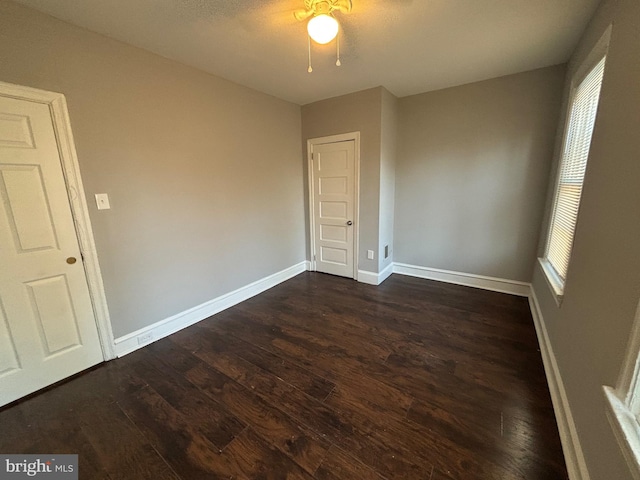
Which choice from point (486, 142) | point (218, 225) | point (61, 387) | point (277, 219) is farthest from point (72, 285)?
point (486, 142)

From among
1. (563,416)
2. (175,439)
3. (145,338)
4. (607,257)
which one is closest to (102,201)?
(145,338)

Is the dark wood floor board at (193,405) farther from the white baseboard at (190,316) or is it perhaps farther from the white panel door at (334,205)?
the white panel door at (334,205)

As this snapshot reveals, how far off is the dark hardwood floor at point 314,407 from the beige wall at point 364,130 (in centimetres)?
125

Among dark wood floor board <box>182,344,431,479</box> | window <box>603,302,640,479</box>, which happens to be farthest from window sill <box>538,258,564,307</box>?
dark wood floor board <box>182,344,431,479</box>

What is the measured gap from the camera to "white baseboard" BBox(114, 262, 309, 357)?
221 cm

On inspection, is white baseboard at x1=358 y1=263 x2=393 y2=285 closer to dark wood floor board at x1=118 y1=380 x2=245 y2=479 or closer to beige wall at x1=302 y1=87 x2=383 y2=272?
beige wall at x1=302 y1=87 x2=383 y2=272

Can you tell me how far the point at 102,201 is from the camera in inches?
77.7

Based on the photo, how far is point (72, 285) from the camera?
1.90 meters

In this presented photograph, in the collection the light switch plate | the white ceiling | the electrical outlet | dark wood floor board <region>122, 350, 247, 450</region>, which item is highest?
the white ceiling

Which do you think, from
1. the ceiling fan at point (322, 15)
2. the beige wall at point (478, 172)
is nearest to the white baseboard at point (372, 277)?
the beige wall at point (478, 172)

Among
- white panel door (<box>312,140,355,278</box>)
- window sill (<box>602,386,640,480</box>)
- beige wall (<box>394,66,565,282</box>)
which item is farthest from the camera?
white panel door (<box>312,140,355,278</box>)

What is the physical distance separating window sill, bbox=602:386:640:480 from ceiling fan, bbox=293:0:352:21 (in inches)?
93.1

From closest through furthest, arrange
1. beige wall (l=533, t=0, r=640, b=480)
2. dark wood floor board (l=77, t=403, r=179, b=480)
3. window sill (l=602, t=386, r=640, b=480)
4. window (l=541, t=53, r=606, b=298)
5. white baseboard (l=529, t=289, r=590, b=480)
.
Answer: window sill (l=602, t=386, r=640, b=480) < beige wall (l=533, t=0, r=640, b=480) < white baseboard (l=529, t=289, r=590, b=480) < dark wood floor board (l=77, t=403, r=179, b=480) < window (l=541, t=53, r=606, b=298)

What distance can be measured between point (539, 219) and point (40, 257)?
461 centimetres
